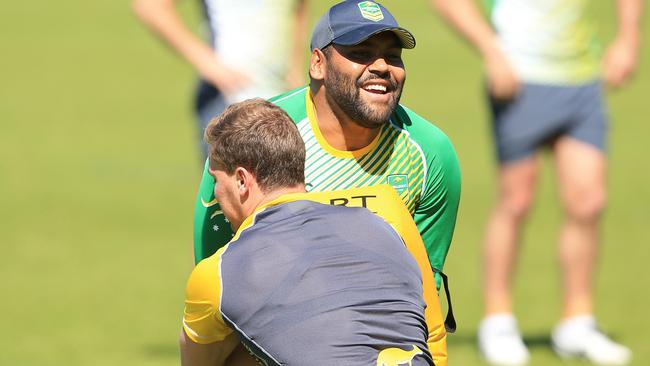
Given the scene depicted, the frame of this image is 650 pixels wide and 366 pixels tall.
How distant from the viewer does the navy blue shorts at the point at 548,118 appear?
7945 mm

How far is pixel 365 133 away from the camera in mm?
4793

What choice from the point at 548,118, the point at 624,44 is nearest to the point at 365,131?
the point at 548,118

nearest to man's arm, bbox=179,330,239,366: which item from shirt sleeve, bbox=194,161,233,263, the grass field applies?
shirt sleeve, bbox=194,161,233,263

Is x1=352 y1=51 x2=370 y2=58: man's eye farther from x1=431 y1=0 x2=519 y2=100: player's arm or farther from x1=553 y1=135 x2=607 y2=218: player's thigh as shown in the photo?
x1=553 y1=135 x2=607 y2=218: player's thigh

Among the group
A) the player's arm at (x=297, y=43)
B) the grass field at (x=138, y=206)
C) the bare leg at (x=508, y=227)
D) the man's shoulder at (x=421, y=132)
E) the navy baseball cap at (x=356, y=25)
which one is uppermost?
the navy baseball cap at (x=356, y=25)

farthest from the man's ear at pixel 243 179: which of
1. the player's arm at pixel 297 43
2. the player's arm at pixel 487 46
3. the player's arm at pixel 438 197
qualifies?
the player's arm at pixel 487 46

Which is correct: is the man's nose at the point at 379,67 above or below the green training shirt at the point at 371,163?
above

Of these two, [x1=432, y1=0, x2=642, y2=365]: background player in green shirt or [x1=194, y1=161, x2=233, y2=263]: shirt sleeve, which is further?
[x1=432, y1=0, x2=642, y2=365]: background player in green shirt

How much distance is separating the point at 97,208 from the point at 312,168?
7619mm

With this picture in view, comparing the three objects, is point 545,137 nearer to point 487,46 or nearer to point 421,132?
point 487,46

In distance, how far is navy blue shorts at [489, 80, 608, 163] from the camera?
795cm

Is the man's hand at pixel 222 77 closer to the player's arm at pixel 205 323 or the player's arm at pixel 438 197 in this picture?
the player's arm at pixel 438 197

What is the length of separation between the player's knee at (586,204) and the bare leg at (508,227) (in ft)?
0.81

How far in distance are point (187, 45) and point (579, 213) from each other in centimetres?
237
